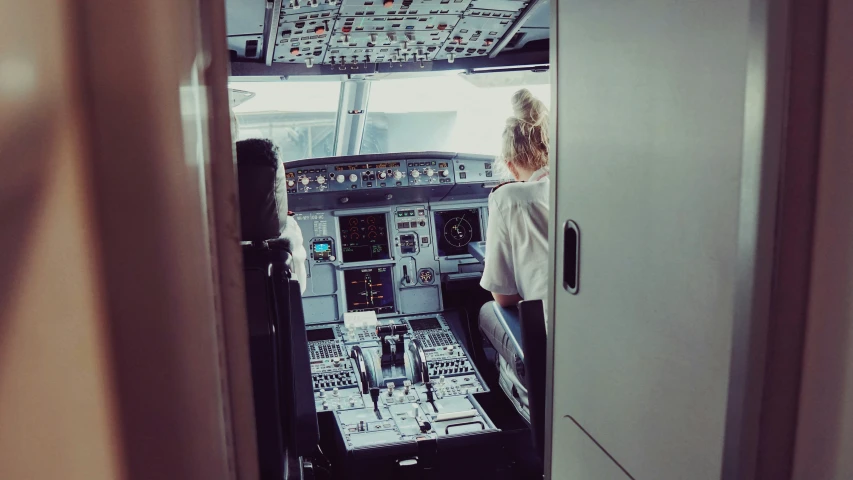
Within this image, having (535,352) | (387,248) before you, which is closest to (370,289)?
(387,248)

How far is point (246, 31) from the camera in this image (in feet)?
9.74

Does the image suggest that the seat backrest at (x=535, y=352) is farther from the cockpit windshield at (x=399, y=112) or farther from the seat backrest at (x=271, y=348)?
the cockpit windshield at (x=399, y=112)

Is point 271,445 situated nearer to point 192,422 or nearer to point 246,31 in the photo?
point 192,422

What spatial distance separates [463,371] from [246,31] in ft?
7.07

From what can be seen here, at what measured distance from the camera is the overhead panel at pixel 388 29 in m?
2.71

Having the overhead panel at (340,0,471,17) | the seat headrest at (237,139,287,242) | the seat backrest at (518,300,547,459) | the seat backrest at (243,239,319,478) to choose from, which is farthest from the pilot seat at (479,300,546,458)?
the overhead panel at (340,0,471,17)

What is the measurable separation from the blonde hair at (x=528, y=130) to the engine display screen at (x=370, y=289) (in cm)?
170

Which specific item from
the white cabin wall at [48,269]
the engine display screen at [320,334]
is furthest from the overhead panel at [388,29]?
the white cabin wall at [48,269]

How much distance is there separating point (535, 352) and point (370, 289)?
2.26 metres

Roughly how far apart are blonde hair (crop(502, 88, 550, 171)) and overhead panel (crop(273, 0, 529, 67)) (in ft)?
1.23

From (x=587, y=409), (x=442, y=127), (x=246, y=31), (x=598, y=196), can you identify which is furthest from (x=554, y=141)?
(x=442, y=127)

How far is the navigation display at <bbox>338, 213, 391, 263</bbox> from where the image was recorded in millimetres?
4484

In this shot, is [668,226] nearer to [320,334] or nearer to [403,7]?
[403,7]

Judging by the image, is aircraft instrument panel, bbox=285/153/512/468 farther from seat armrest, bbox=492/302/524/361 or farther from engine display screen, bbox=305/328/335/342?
seat armrest, bbox=492/302/524/361
